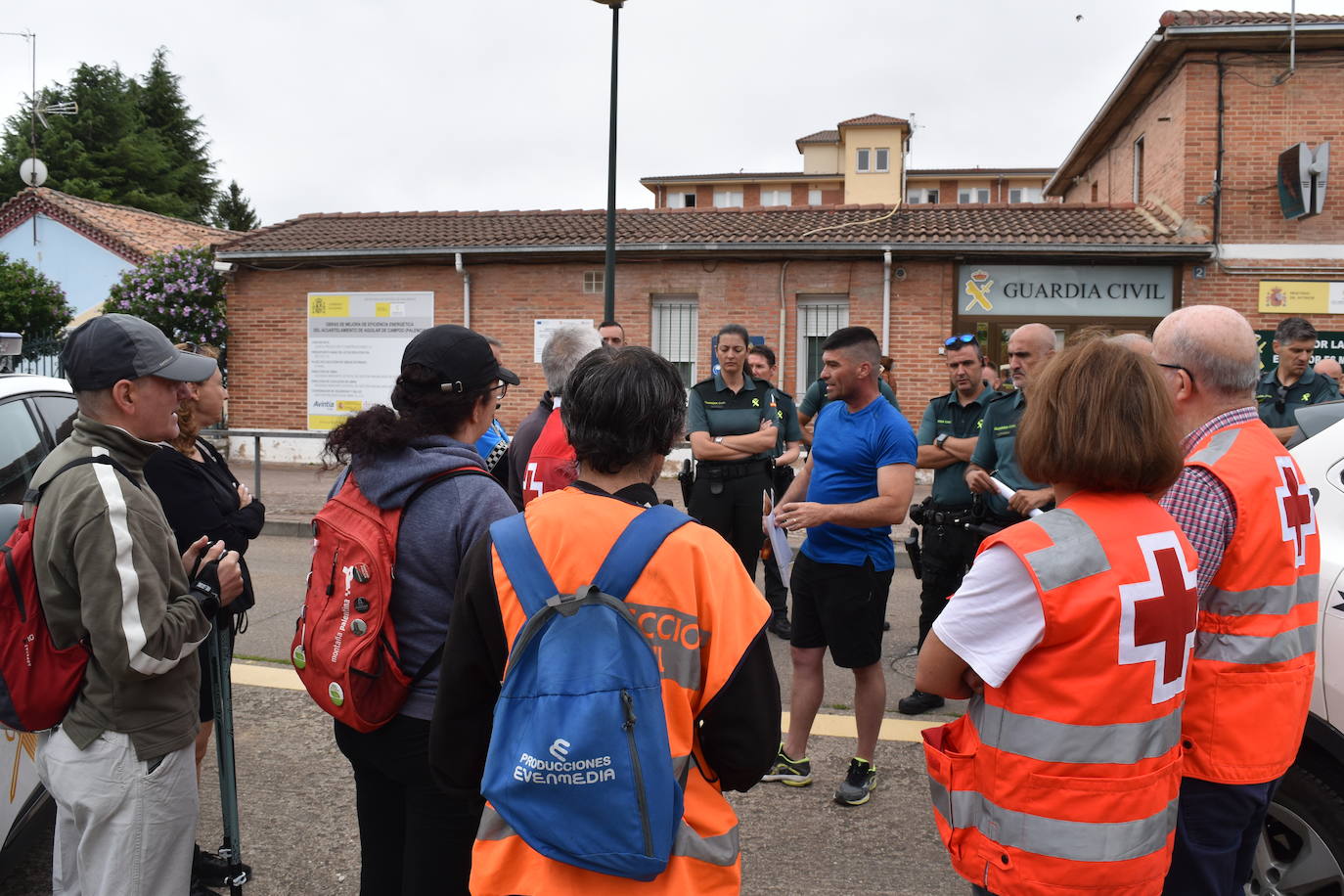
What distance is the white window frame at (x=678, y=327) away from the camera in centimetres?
1767

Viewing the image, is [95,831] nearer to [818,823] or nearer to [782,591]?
[818,823]

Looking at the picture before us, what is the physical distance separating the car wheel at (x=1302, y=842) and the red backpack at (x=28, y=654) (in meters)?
3.12

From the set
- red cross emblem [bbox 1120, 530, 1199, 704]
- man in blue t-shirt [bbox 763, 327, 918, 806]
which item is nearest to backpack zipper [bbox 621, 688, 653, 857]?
red cross emblem [bbox 1120, 530, 1199, 704]

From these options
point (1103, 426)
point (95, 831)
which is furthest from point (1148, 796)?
point (95, 831)

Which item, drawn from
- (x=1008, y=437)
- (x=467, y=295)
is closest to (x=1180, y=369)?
(x=1008, y=437)

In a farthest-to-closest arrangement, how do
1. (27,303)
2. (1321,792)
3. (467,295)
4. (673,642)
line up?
(467,295) → (27,303) → (1321,792) → (673,642)

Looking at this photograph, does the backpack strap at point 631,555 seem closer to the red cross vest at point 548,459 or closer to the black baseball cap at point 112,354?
the black baseball cap at point 112,354

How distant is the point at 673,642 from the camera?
1625 mm

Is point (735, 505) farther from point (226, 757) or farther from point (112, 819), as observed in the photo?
point (112, 819)

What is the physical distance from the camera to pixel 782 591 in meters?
7.16

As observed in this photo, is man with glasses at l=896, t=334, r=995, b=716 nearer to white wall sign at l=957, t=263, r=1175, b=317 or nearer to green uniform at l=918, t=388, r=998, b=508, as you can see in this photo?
green uniform at l=918, t=388, r=998, b=508

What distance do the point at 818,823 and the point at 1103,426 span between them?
2.44m

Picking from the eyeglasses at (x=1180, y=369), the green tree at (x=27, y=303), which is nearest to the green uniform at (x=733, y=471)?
the eyeglasses at (x=1180, y=369)

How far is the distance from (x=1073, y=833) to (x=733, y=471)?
4.41m
